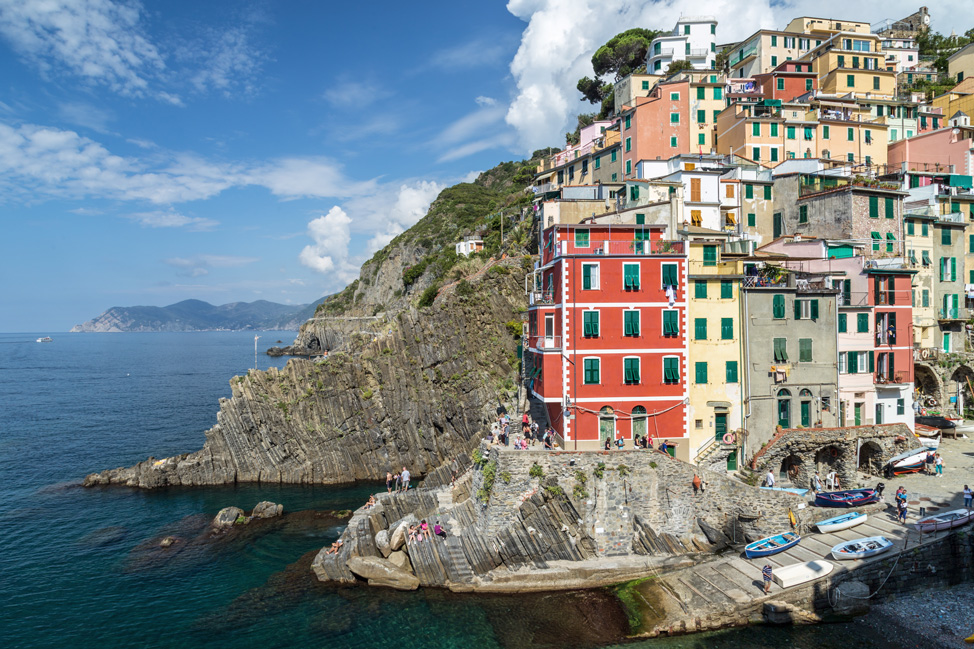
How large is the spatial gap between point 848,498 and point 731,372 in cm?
905

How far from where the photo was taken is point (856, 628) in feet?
80.1

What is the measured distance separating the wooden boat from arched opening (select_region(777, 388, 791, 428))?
31.1 feet

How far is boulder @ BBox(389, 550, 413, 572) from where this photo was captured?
100 ft

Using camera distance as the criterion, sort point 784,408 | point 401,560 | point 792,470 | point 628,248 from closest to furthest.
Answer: point 401,560
point 628,248
point 784,408
point 792,470

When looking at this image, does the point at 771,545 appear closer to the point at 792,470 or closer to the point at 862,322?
the point at 792,470

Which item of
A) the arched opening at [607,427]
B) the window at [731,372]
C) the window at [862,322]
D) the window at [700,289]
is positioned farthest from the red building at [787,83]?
the arched opening at [607,427]

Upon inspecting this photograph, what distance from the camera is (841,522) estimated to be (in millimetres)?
28750

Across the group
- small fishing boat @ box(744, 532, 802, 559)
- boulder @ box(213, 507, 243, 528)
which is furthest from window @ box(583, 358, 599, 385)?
boulder @ box(213, 507, 243, 528)

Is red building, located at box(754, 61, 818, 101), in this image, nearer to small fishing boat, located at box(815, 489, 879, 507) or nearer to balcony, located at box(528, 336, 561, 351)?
small fishing boat, located at box(815, 489, 879, 507)

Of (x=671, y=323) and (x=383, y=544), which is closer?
(x=383, y=544)

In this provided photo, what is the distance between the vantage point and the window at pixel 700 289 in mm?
32969

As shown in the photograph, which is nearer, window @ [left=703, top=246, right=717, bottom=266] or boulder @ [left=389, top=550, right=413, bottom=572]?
boulder @ [left=389, top=550, right=413, bottom=572]

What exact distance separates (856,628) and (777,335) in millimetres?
16008

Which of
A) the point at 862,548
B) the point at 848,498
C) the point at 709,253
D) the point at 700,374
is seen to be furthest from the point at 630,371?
the point at 862,548
